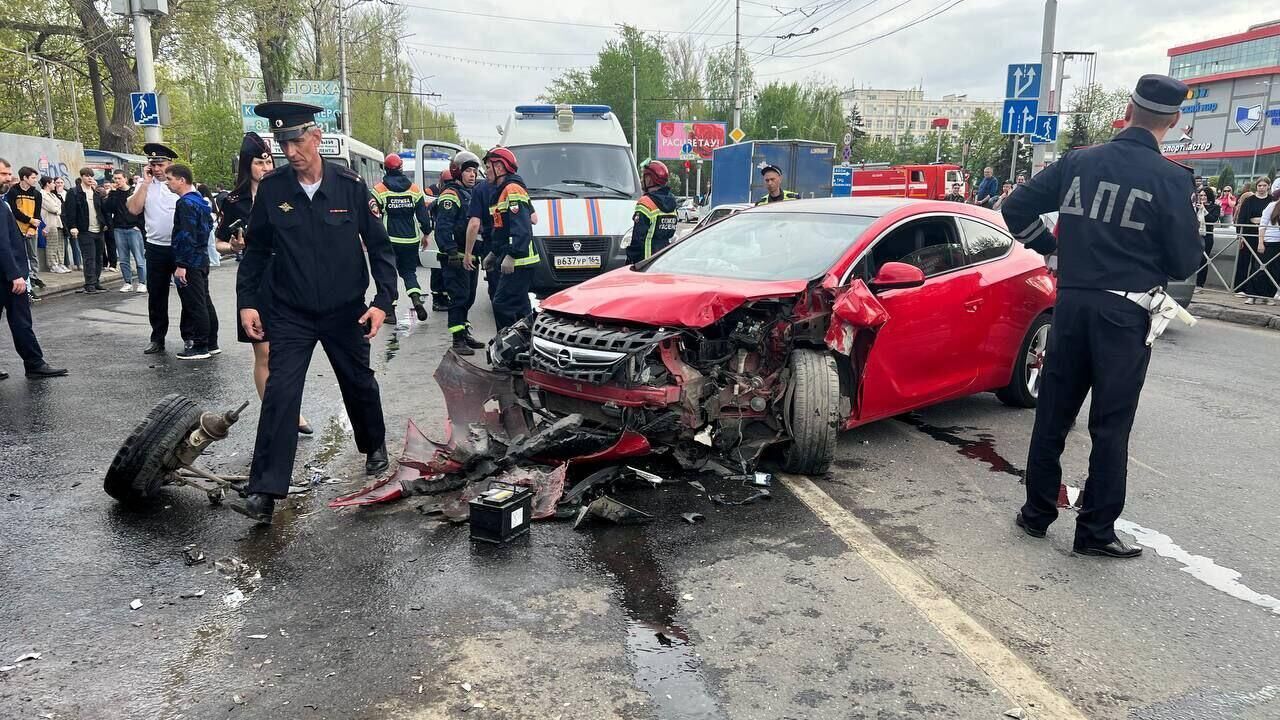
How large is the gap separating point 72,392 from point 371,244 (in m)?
3.94

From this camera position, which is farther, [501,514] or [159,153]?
[159,153]

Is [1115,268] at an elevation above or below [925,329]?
above

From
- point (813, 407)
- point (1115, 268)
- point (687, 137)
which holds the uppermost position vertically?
point (687, 137)

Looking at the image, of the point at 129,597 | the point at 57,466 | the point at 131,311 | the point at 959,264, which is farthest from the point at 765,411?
the point at 131,311

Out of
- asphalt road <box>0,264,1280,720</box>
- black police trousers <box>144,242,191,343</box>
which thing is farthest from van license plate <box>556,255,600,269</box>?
asphalt road <box>0,264,1280,720</box>

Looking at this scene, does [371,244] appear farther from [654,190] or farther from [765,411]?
[654,190]

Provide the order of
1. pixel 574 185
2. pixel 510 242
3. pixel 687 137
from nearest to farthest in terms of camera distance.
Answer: pixel 510 242, pixel 574 185, pixel 687 137

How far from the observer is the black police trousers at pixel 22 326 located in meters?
7.07

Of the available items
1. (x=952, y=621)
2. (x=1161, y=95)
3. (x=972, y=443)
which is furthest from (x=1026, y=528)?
(x=1161, y=95)

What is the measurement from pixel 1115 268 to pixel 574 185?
341 inches

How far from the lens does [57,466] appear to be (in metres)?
5.02

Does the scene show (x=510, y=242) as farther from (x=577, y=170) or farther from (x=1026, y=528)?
(x=1026, y=528)

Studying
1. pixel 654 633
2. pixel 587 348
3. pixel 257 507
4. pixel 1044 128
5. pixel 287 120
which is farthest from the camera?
pixel 1044 128

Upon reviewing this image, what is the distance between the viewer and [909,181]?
3650 centimetres
